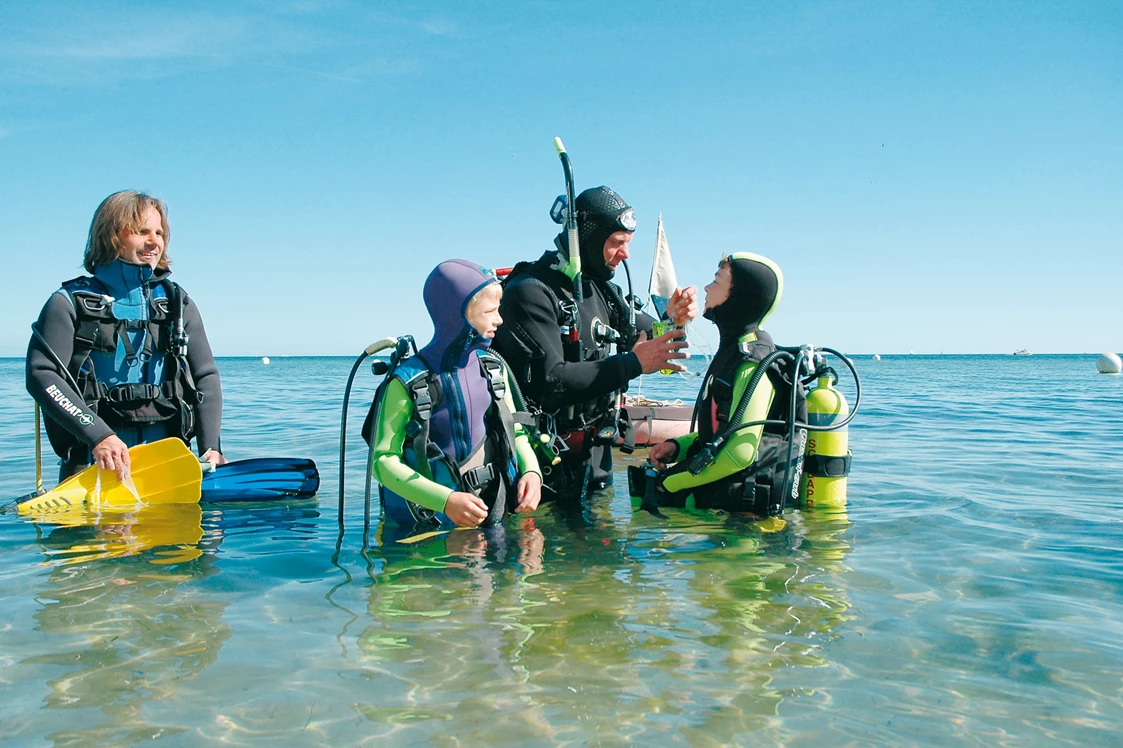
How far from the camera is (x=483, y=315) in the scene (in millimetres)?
3959

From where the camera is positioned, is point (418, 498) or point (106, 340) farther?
point (106, 340)

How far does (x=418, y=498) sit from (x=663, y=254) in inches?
404

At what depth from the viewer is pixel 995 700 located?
2.68m

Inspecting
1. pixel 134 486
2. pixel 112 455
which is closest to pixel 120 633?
pixel 112 455

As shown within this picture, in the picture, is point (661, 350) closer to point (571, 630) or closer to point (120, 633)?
point (571, 630)

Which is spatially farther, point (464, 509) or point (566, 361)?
point (566, 361)

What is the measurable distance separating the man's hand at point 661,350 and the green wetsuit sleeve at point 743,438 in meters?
0.37

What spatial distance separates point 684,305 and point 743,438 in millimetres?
823

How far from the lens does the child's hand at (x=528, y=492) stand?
Result: 13.4 feet

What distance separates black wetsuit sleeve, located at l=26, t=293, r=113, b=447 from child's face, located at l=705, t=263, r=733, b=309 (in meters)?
3.47

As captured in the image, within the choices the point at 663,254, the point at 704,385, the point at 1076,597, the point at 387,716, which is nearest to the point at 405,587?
the point at 387,716

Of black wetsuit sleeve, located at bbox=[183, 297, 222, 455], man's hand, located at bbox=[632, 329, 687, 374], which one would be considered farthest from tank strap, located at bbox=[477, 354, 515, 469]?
black wetsuit sleeve, located at bbox=[183, 297, 222, 455]

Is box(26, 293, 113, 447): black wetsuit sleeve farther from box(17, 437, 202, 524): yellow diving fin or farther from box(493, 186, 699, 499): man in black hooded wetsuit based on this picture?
box(493, 186, 699, 499): man in black hooded wetsuit

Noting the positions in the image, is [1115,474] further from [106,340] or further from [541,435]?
[106,340]
